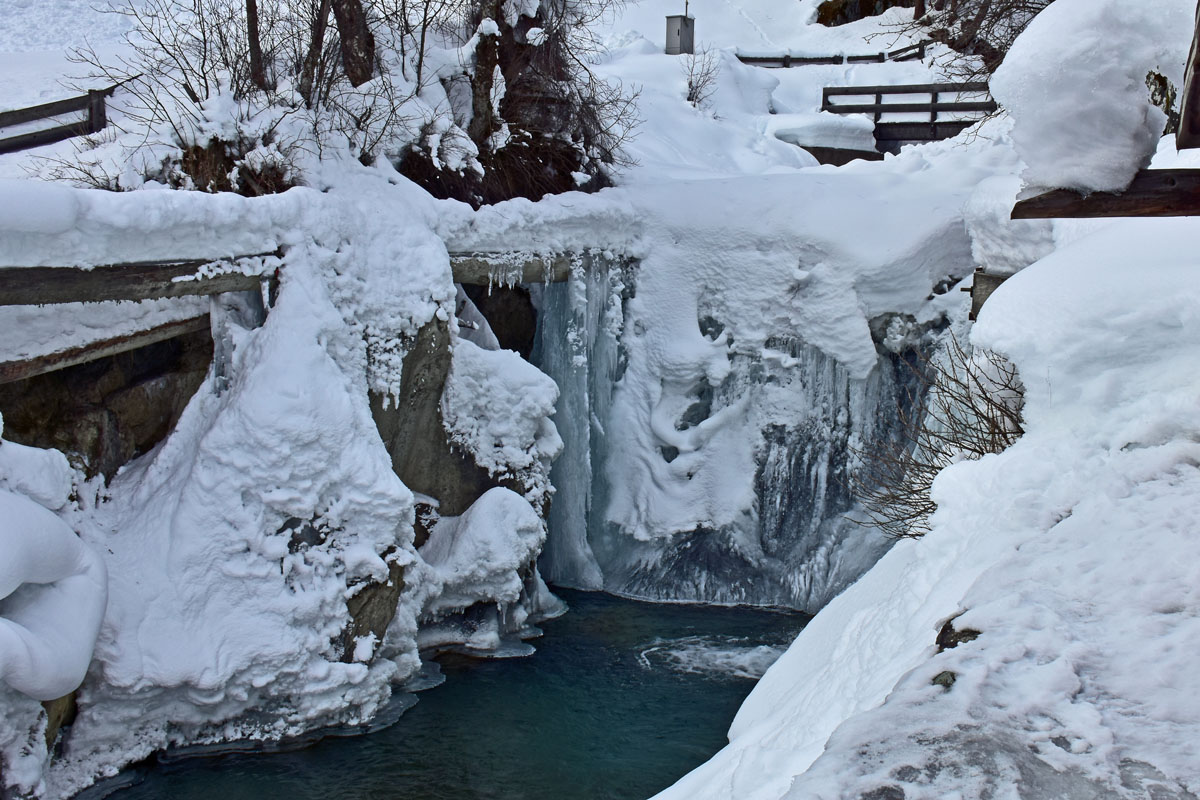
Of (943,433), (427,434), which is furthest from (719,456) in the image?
(427,434)

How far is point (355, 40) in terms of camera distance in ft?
32.1

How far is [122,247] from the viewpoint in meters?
6.30

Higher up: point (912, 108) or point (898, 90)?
point (898, 90)

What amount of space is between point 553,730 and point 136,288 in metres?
4.14

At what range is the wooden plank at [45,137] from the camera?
412 inches

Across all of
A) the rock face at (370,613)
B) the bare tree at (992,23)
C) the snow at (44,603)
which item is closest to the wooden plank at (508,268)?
the rock face at (370,613)

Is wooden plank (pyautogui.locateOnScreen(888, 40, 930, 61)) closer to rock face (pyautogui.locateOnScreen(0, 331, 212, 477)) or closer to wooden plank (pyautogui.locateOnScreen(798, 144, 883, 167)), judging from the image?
wooden plank (pyautogui.locateOnScreen(798, 144, 883, 167))

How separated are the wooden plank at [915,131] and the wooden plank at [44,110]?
11831 mm

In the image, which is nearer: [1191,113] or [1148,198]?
[1191,113]

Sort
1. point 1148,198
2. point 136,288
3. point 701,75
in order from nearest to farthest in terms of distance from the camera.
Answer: point 1148,198 < point 136,288 < point 701,75

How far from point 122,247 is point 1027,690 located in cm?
557

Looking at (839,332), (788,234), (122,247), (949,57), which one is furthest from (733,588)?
(949,57)

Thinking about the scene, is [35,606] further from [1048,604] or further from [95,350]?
[1048,604]

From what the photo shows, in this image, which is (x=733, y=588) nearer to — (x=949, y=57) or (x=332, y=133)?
(x=332, y=133)
